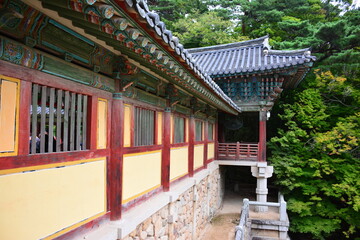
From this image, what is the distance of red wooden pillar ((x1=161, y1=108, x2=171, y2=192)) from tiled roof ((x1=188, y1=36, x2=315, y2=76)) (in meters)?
6.30

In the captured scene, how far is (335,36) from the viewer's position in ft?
48.0

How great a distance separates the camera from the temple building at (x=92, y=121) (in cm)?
252

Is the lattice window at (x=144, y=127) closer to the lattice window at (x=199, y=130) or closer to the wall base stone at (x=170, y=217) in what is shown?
the wall base stone at (x=170, y=217)

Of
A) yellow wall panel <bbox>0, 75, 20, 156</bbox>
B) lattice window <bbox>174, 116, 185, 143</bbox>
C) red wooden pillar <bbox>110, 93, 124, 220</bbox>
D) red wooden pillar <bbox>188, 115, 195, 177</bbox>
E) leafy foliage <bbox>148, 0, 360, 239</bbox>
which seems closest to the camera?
yellow wall panel <bbox>0, 75, 20, 156</bbox>

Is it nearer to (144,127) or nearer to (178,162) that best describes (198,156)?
(178,162)

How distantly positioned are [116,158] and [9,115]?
A: 190cm

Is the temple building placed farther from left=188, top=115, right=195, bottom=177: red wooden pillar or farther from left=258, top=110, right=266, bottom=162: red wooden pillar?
left=258, top=110, right=266, bottom=162: red wooden pillar

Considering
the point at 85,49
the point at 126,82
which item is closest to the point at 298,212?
the point at 126,82

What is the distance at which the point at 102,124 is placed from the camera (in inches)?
160

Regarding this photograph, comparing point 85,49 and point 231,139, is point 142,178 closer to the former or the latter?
point 85,49

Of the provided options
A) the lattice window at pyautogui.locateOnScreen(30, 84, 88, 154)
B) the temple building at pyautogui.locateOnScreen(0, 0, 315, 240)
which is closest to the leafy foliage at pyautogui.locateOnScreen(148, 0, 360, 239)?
the temple building at pyautogui.locateOnScreen(0, 0, 315, 240)

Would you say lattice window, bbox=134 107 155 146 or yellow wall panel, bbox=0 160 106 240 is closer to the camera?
yellow wall panel, bbox=0 160 106 240

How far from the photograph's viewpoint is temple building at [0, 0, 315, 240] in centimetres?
252

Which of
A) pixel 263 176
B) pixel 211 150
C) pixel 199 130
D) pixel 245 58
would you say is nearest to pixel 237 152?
pixel 211 150
